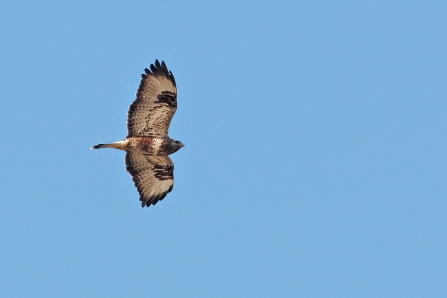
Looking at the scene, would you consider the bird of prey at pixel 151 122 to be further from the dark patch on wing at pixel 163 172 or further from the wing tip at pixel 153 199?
the wing tip at pixel 153 199

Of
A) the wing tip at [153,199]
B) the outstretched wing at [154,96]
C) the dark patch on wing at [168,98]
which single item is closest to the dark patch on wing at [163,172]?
the wing tip at [153,199]

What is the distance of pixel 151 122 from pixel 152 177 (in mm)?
1777

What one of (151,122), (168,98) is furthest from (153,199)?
(168,98)

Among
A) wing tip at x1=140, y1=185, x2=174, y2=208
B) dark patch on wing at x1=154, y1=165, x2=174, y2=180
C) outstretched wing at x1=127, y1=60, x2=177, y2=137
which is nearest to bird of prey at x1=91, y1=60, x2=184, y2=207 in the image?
outstretched wing at x1=127, y1=60, x2=177, y2=137

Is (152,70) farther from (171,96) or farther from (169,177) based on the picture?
(169,177)

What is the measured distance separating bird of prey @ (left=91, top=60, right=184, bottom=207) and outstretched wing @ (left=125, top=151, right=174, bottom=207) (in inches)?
1.0

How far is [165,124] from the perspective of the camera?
947 inches

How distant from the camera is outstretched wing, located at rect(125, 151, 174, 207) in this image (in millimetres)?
24953

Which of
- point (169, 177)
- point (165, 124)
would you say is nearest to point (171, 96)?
point (165, 124)

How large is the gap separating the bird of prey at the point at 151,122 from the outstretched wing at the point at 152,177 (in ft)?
0.08

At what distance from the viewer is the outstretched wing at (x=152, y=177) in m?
25.0

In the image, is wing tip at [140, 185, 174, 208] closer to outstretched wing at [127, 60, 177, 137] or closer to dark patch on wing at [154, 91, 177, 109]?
outstretched wing at [127, 60, 177, 137]

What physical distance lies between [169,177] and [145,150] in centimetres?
131

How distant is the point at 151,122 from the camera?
23938 mm
